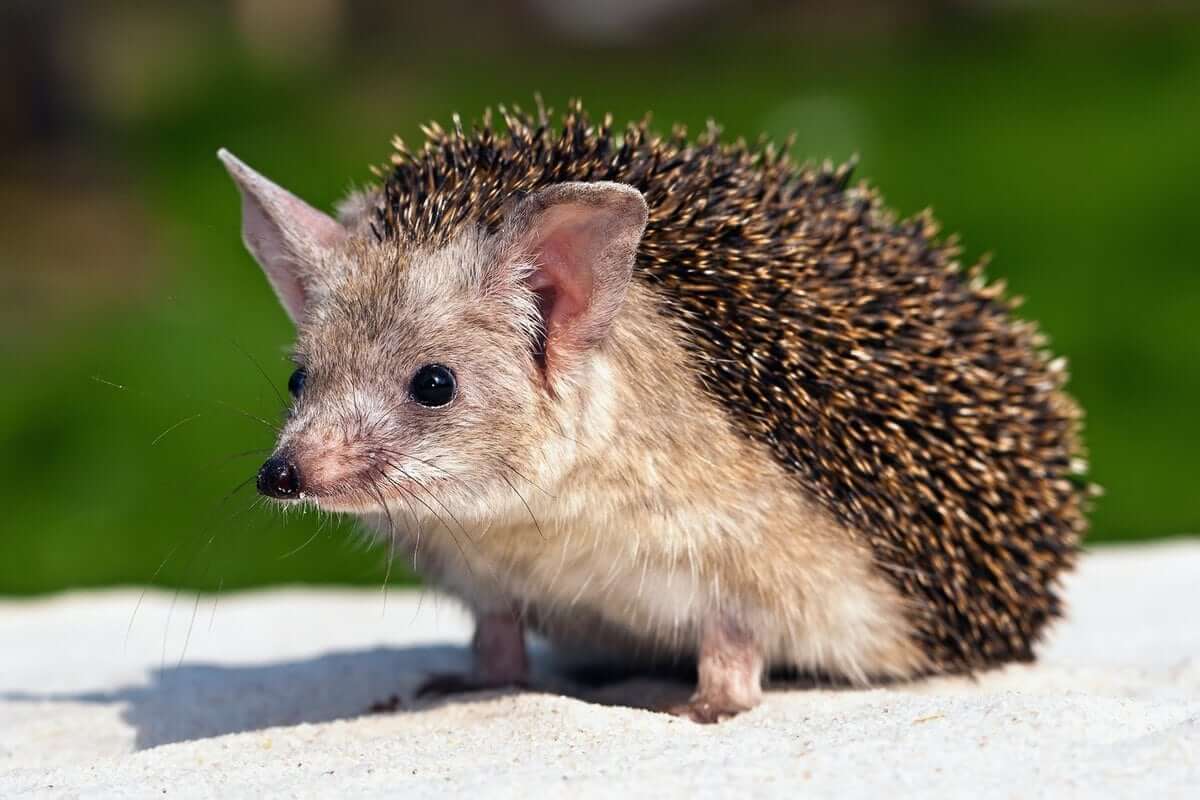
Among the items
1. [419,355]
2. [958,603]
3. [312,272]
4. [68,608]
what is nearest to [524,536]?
[419,355]

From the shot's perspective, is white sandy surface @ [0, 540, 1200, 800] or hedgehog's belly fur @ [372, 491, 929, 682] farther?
hedgehog's belly fur @ [372, 491, 929, 682]

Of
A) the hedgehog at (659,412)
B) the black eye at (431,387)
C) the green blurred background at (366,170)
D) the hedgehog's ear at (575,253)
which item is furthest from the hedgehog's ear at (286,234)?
the green blurred background at (366,170)

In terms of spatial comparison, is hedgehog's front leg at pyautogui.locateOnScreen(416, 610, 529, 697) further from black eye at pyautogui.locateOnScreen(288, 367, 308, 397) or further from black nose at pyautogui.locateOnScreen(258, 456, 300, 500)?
black nose at pyautogui.locateOnScreen(258, 456, 300, 500)

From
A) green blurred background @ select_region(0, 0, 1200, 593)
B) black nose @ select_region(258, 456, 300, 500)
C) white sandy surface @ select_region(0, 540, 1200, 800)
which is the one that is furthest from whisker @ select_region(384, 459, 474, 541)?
green blurred background @ select_region(0, 0, 1200, 593)

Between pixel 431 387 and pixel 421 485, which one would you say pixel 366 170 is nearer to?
pixel 431 387

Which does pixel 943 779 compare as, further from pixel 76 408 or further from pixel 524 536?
pixel 76 408
